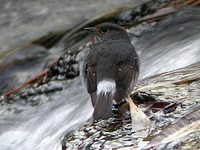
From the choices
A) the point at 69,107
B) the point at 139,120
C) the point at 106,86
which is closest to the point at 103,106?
the point at 106,86

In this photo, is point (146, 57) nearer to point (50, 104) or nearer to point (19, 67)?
point (50, 104)

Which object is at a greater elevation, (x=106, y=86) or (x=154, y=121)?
(x=106, y=86)

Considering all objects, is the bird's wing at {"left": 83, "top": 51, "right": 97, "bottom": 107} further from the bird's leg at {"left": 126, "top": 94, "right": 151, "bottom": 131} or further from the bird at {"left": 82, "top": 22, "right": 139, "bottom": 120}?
the bird's leg at {"left": 126, "top": 94, "right": 151, "bottom": 131}

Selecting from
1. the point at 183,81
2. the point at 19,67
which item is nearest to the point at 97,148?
the point at 183,81

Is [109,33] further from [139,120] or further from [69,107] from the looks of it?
[139,120]

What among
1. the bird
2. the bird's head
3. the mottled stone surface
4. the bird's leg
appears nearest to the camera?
the mottled stone surface

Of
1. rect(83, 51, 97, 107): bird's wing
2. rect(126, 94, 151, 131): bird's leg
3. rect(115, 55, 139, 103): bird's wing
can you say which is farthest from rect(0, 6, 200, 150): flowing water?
rect(126, 94, 151, 131): bird's leg

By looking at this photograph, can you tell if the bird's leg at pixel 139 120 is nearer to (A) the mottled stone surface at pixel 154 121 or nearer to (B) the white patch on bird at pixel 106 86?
(A) the mottled stone surface at pixel 154 121
